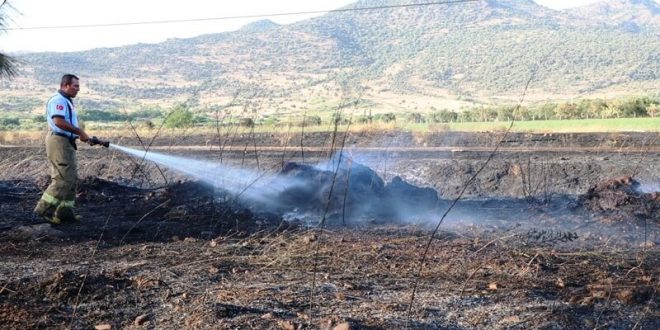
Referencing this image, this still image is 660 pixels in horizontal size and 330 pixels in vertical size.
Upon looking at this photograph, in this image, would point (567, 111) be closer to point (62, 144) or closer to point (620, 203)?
point (620, 203)

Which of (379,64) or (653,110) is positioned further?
(379,64)

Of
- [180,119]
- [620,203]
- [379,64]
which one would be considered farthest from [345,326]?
[379,64]

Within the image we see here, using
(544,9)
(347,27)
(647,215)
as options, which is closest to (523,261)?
(647,215)

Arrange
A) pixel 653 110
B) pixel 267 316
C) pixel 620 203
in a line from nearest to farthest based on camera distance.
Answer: pixel 267 316 → pixel 620 203 → pixel 653 110

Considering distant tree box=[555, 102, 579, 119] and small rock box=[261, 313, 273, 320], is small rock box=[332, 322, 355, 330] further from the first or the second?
distant tree box=[555, 102, 579, 119]

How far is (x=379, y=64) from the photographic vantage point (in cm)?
10631

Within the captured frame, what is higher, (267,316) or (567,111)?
(567,111)

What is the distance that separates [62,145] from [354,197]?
4.05m

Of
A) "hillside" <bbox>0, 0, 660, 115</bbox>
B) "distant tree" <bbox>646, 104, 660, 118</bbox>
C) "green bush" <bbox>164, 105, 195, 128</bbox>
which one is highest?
"hillside" <bbox>0, 0, 660, 115</bbox>

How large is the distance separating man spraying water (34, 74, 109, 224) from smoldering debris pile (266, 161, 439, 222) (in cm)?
316

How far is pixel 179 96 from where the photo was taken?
89.9 meters

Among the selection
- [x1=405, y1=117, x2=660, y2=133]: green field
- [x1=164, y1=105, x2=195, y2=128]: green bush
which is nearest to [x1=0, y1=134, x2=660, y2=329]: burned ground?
[x1=405, y1=117, x2=660, y2=133]: green field

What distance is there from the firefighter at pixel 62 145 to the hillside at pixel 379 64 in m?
57.0

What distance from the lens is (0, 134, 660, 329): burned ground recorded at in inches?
189
